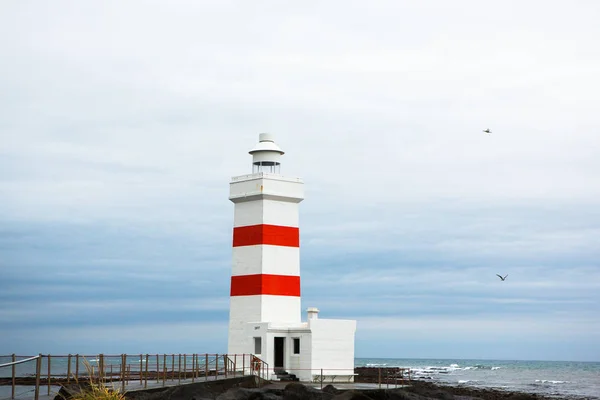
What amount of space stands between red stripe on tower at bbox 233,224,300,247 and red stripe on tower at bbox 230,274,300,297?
3.59 ft

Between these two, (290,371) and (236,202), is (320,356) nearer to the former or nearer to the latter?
(290,371)

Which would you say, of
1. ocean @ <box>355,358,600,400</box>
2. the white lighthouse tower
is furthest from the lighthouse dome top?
ocean @ <box>355,358,600,400</box>

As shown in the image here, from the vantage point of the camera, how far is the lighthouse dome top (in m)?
29.5

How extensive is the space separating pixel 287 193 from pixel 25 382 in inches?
525

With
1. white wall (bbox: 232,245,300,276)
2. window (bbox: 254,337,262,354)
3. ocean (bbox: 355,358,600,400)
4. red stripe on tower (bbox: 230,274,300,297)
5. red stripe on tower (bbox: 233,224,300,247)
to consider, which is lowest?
ocean (bbox: 355,358,600,400)

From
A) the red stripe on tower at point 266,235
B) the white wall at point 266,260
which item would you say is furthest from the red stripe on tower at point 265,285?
the red stripe on tower at point 266,235

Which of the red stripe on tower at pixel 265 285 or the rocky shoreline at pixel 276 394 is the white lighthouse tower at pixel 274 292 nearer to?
the red stripe on tower at pixel 265 285

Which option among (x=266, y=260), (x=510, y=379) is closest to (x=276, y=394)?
(x=266, y=260)

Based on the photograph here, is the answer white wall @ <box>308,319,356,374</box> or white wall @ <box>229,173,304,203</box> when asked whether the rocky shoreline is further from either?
white wall @ <box>229,173,304,203</box>

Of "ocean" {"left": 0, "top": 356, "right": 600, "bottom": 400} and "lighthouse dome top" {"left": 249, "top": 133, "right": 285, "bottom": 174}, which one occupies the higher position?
"lighthouse dome top" {"left": 249, "top": 133, "right": 285, "bottom": 174}

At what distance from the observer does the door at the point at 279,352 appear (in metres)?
28.0

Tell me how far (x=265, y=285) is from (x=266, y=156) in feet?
14.7

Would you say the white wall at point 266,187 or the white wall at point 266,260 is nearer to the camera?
the white wall at point 266,260

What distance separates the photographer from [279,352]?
92.1 feet
